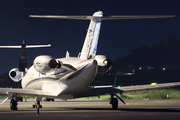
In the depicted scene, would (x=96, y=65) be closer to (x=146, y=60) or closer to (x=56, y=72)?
(x=56, y=72)

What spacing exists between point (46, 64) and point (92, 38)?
4.30 m

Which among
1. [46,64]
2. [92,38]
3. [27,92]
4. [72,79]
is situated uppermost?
[92,38]

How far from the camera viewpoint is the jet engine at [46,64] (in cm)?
2527

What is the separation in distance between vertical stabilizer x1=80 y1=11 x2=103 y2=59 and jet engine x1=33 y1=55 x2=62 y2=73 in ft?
7.97

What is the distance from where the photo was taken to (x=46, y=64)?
83.6ft

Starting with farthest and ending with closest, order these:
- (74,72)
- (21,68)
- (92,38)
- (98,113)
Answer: (21,68) < (92,38) < (74,72) < (98,113)

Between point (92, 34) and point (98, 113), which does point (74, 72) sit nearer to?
point (92, 34)

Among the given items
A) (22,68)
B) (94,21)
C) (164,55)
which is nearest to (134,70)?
(164,55)

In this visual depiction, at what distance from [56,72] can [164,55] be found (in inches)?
3520

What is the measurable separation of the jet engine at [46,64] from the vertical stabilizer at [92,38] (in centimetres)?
243

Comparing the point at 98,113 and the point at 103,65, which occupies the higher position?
the point at 103,65

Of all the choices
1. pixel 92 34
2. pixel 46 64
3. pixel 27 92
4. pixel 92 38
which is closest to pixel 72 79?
pixel 46 64

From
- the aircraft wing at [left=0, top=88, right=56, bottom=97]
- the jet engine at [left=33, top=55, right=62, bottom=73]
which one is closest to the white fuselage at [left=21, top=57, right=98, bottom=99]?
the aircraft wing at [left=0, top=88, right=56, bottom=97]

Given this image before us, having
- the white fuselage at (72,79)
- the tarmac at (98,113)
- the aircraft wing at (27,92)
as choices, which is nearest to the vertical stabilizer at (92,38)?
the white fuselage at (72,79)
